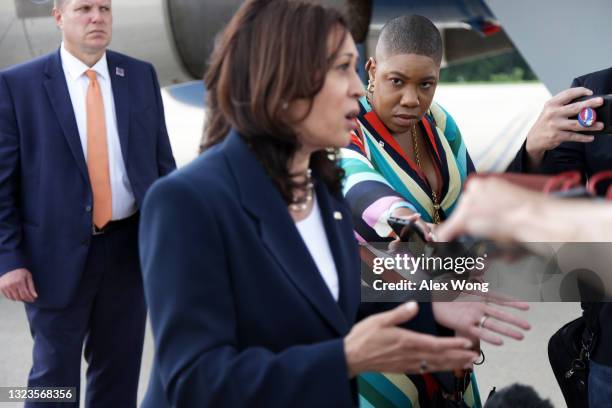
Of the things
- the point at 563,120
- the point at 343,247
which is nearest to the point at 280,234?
the point at 343,247

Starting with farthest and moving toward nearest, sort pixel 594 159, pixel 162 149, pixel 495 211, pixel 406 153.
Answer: pixel 162 149 → pixel 406 153 → pixel 594 159 → pixel 495 211

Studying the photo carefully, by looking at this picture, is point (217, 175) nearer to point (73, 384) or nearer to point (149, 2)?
point (73, 384)

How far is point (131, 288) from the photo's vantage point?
3.02 meters

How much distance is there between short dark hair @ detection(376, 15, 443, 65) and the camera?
2.14 meters

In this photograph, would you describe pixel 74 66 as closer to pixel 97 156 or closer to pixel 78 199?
pixel 97 156

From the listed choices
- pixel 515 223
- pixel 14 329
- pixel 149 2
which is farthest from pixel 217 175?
pixel 149 2

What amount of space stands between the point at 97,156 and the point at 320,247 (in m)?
1.65

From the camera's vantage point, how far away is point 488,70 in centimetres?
2755

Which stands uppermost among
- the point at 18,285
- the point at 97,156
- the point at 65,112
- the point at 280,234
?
the point at 280,234

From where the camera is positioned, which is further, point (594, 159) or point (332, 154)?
point (594, 159)

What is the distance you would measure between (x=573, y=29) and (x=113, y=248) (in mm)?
2964

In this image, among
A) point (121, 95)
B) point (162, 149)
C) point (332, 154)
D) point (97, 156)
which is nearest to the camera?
point (332, 154)

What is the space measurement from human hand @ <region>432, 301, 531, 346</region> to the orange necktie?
1631 mm

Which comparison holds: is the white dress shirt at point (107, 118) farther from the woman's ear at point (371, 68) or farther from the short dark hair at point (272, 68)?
A: the short dark hair at point (272, 68)
